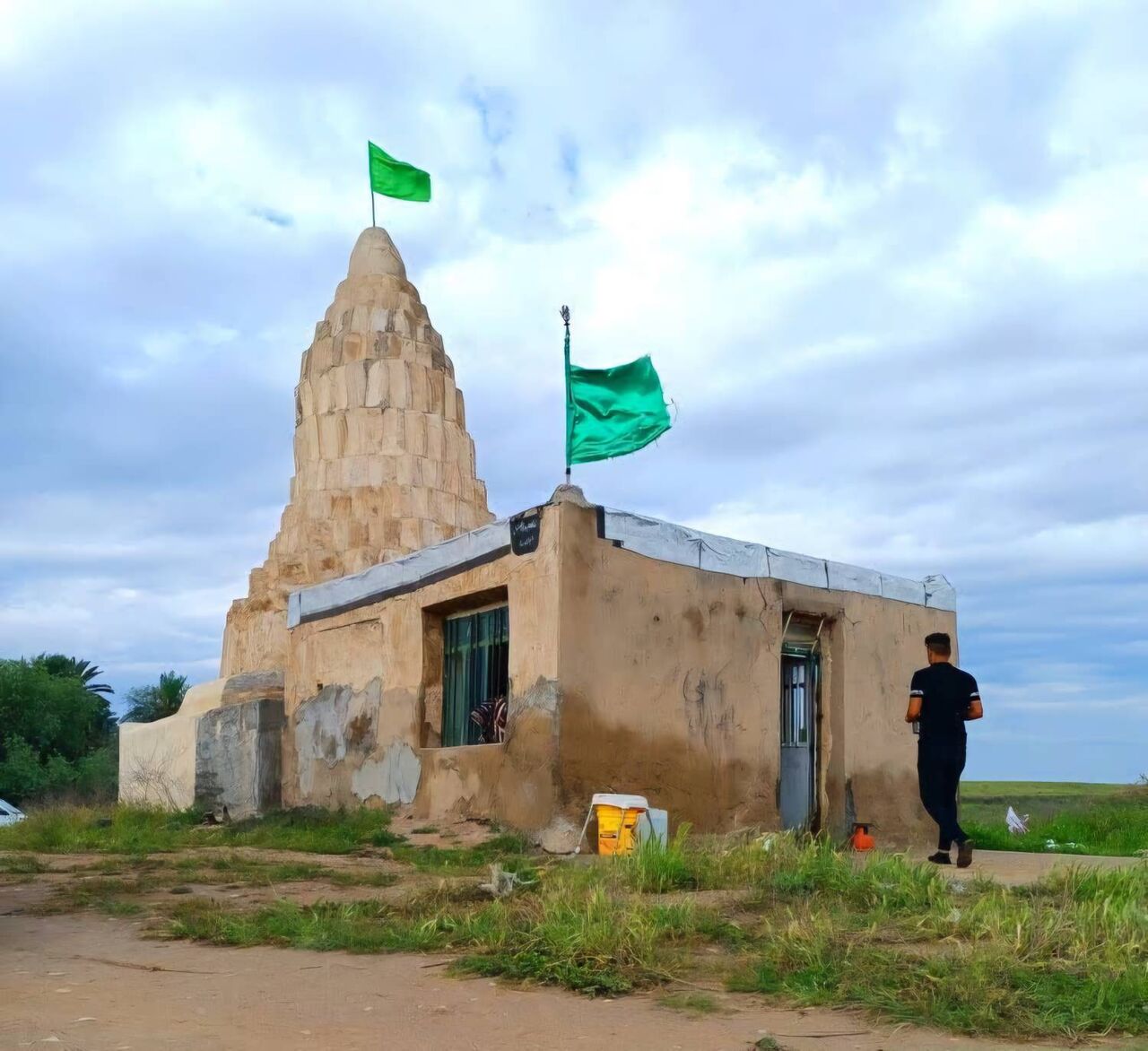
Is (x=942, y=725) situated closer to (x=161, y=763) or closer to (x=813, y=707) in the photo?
(x=813, y=707)

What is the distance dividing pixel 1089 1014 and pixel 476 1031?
1.99 m

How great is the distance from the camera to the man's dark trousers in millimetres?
8656

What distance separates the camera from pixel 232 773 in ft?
51.1

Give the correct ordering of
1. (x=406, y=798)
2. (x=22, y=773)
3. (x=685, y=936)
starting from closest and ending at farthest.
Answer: (x=685, y=936) < (x=406, y=798) < (x=22, y=773)

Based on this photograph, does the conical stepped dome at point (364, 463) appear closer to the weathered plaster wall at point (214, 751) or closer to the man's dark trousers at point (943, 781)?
the weathered plaster wall at point (214, 751)

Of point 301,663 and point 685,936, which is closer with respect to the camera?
point 685,936

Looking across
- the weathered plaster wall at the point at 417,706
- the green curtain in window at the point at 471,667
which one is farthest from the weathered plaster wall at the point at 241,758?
the green curtain in window at the point at 471,667

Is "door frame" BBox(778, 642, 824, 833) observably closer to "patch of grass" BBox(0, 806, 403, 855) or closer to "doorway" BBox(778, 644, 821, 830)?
"doorway" BBox(778, 644, 821, 830)

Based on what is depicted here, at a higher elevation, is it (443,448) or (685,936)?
(443,448)

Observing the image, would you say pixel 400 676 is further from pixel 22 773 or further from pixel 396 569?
pixel 22 773

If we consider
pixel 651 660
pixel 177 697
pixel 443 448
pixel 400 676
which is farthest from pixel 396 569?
pixel 177 697

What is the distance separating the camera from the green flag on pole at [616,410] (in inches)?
503

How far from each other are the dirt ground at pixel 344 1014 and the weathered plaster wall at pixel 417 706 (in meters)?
5.51

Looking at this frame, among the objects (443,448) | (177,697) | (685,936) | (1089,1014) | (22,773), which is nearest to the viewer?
(1089,1014)
